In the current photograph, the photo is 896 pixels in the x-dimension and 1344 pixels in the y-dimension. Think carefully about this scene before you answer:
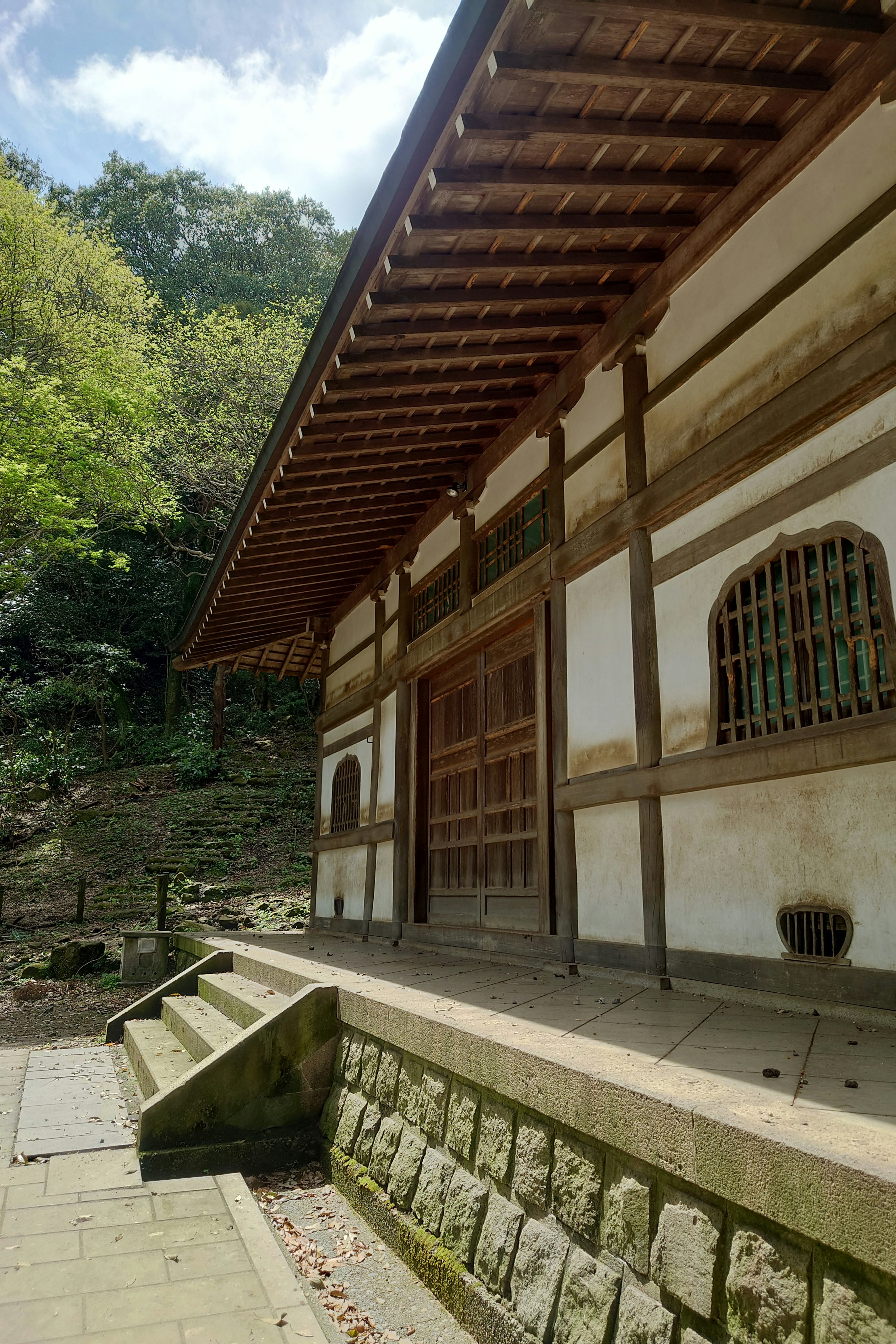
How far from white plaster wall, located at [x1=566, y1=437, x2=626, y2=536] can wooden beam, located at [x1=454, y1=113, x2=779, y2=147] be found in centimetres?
162

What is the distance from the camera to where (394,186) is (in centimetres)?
383

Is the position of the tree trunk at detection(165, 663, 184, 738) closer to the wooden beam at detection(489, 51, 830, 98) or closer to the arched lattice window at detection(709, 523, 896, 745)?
the arched lattice window at detection(709, 523, 896, 745)

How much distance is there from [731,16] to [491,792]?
16.3 ft

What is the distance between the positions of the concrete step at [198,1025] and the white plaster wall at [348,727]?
337 cm

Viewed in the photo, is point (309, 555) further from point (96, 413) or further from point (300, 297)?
point (300, 297)

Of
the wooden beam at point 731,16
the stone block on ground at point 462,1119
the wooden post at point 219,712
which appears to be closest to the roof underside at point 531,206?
the wooden beam at point 731,16

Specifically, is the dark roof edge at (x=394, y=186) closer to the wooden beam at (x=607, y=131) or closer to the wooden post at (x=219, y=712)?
the wooden beam at (x=607, y=131)

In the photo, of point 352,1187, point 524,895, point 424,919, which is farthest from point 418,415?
point 352,1187

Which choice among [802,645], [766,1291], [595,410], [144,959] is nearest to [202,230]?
[144,959]

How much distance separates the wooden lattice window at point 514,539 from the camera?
6148 mm

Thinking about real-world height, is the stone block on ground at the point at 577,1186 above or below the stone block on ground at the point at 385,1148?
above

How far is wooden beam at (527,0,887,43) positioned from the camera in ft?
9.75

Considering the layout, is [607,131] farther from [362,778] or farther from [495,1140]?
[362,778]

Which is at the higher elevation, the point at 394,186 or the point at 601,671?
the point at 394,186
